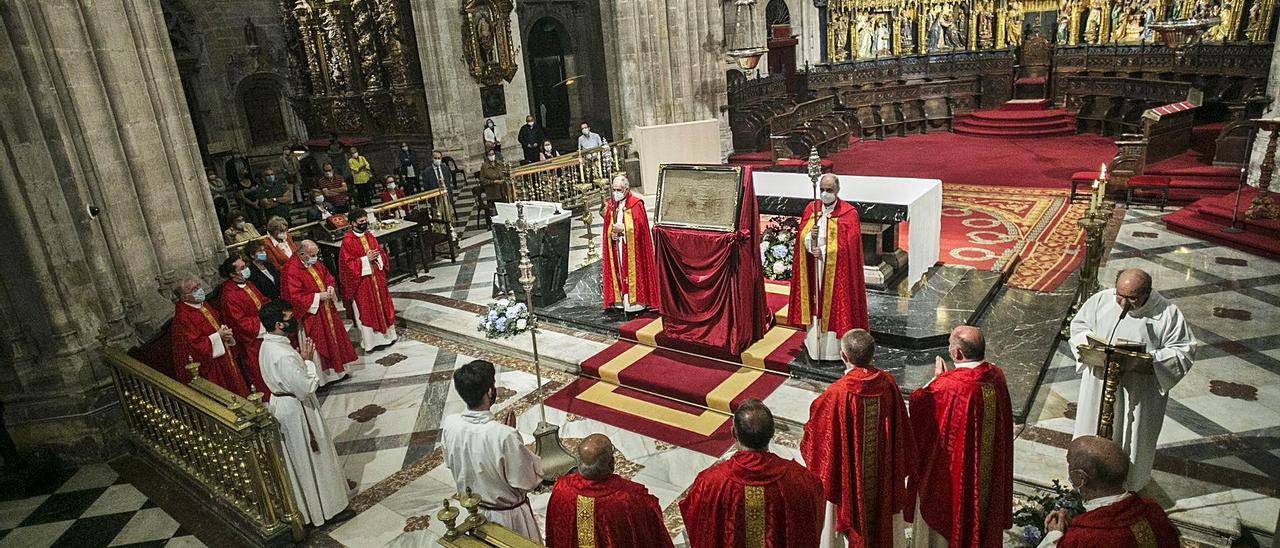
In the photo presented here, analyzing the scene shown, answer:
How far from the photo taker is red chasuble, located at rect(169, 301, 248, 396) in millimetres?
5629

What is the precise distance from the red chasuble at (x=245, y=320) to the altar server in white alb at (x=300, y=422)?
1527 mm

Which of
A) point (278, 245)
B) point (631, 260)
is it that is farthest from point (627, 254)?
point (278, 245)

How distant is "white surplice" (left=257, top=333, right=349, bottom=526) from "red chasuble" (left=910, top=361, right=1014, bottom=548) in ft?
11.7

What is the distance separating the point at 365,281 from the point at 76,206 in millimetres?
2535

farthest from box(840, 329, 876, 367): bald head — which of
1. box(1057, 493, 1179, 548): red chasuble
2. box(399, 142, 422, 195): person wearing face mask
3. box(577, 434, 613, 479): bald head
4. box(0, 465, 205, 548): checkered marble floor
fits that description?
box(399, 142, 422, 195): person wearing face mask

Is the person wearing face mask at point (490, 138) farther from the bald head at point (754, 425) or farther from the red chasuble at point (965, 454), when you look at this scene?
the bald head at point (754, 425)

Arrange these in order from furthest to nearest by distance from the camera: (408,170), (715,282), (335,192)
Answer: (408,170), (335,192), (715,282)

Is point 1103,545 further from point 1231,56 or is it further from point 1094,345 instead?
point 1231,56

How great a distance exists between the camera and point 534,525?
383 cm

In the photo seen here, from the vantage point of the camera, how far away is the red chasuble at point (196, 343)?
5629 millimetres

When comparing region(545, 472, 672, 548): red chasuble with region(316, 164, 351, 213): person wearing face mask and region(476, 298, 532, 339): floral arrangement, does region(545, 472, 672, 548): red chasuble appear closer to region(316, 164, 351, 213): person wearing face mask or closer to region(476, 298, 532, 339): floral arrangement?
region(476, 298, 532, 339): floral arrangement

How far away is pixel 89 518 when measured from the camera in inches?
212

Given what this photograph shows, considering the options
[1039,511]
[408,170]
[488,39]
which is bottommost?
[1039,511]

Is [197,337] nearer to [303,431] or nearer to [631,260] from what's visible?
[303,431]
